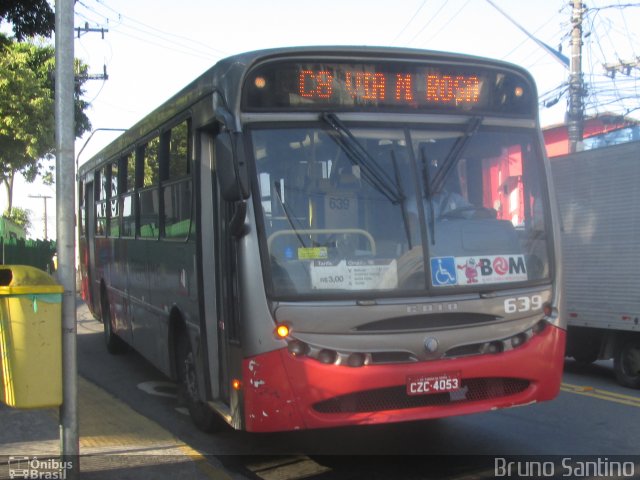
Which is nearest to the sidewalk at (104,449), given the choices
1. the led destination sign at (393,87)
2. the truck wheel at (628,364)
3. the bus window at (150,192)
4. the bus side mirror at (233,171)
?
the bus window at (150,192)

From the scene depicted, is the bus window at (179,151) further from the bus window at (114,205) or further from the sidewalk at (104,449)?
the bus window at (114,205)

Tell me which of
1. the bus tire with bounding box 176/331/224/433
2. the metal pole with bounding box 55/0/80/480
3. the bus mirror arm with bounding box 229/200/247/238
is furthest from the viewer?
the bus tire with bounding box 176/331/224/433

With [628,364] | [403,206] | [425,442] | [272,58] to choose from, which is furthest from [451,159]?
[628,364]

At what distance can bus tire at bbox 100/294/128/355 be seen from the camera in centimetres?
1204

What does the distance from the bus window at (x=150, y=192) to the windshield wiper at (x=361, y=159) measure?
2996 millimetres

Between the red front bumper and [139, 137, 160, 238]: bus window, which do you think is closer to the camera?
the red front bumper

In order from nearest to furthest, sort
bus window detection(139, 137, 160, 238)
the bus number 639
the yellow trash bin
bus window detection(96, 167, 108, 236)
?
the yellow trash bin, the bus number 639, bus window detection(139, 137, 160, 238), bus window detection(96, 167, 108, 236)

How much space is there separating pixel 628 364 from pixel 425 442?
15.4ft

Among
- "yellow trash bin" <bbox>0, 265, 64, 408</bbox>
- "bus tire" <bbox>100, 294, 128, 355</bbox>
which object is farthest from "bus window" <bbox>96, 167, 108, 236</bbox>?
"yellow trash bin" <bbox>0, 265, 64, 408</bbox>

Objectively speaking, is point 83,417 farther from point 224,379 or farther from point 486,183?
point 486,183

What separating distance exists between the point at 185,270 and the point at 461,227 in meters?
2.55

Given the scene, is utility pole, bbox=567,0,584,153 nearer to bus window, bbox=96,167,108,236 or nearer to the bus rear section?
bus window, bbox=96,167,108,236

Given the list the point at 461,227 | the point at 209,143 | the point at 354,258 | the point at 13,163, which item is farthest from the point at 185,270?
the point at 13,163

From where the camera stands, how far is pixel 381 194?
18.3 ft
